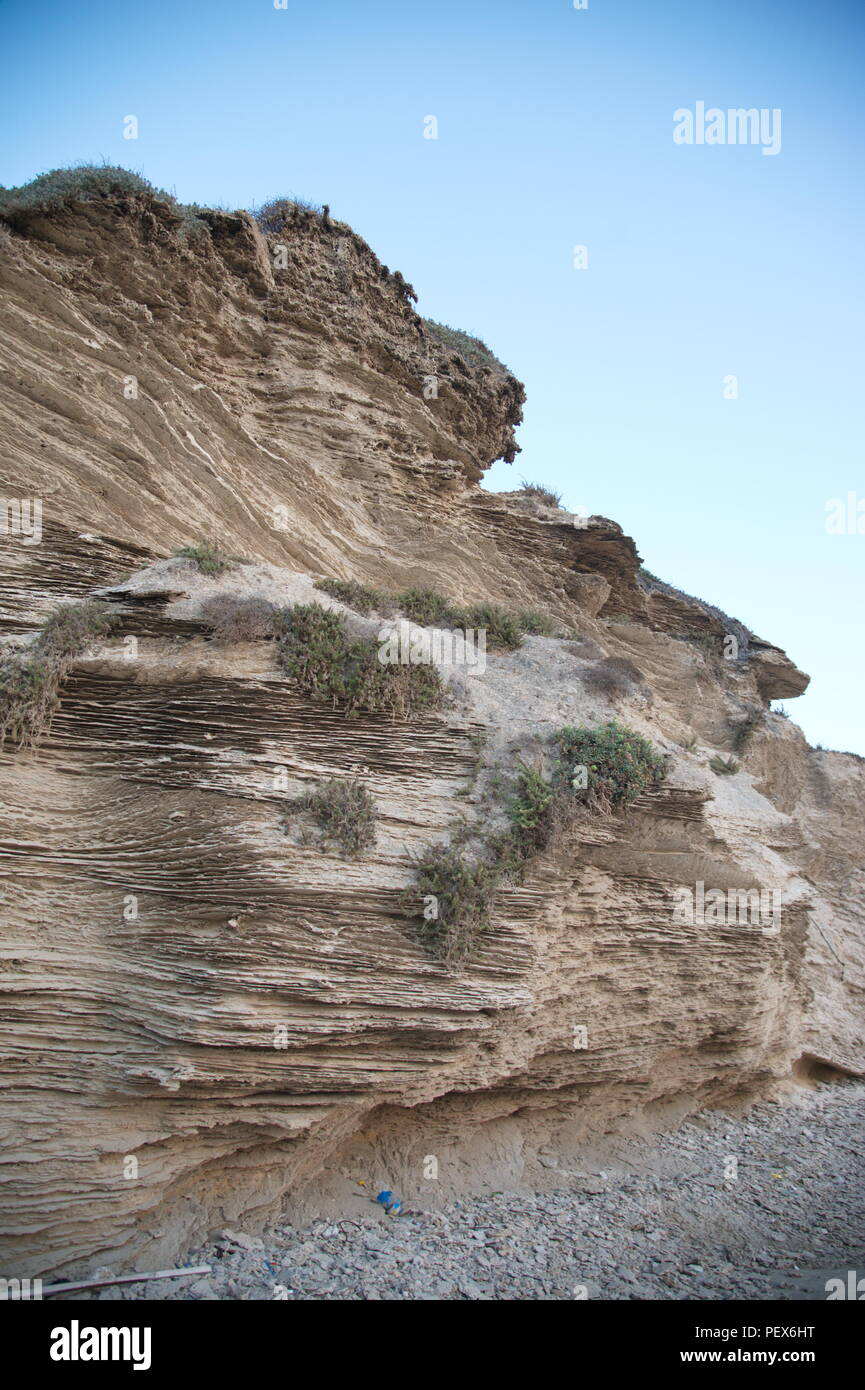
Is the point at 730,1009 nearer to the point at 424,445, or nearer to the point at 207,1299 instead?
the point at 207,1299

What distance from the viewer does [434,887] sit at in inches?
285

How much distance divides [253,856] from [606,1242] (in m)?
5.44

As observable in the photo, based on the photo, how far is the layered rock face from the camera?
6426mm

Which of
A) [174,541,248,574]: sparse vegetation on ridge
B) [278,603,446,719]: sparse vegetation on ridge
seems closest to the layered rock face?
[174,541,248,574]: sparse vegetation on ridge

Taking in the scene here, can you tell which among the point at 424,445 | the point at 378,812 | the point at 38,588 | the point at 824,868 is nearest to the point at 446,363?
the point at 424,445

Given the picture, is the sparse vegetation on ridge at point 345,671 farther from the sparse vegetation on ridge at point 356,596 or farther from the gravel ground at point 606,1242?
the gravel ground at point 606,1242

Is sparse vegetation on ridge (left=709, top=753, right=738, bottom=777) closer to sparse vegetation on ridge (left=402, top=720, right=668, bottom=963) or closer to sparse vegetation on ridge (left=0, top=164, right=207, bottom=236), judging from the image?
sparse vegetation on ridge (left=402, top=720, right=668, bottom=963)

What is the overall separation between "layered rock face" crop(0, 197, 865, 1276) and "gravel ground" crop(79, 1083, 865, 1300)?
592 mm

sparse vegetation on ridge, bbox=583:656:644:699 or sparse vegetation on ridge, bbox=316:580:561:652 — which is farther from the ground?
sparse vegetation on ridge, bbox=316:580:561:652

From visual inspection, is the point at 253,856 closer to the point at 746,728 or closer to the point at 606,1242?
the point at 606,1242

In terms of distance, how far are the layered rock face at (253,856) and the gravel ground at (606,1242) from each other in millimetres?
592

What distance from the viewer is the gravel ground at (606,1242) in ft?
21.3

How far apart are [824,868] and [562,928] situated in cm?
1103

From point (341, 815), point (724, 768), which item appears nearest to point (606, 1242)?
point (341, 815)
